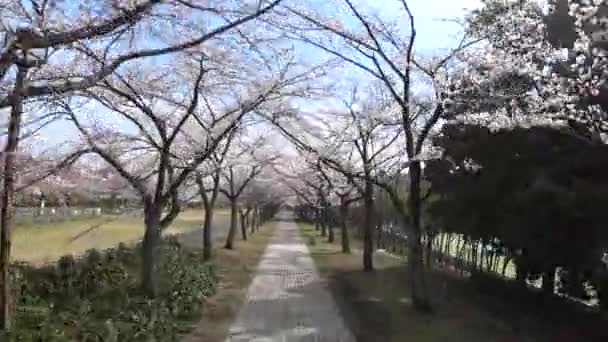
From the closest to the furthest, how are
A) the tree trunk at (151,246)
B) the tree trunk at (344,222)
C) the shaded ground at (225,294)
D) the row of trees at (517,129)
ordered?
the row of trees at (517,129) < the shaded ground at (225,294) < the tree trunk at (151,246) < the tree trunk at (344,222)

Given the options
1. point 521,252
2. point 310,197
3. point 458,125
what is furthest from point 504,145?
point 310,197

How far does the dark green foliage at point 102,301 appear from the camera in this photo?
8609 millimetres

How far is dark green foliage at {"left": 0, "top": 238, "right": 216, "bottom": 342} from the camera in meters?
8.61

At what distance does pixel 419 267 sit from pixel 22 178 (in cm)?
761

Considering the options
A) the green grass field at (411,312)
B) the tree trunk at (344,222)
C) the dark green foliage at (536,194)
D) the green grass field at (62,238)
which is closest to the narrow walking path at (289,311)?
the green grass field at (411,312)

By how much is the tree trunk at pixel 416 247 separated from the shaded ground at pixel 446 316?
271 millimetres

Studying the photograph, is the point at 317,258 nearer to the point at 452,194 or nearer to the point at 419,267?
the point at 452,194

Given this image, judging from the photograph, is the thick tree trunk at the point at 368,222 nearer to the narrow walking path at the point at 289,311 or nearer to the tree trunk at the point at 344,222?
the narrow walking path at the point at 289,311

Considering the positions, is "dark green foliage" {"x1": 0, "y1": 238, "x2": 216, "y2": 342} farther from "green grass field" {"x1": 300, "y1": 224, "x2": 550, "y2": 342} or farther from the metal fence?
the metal fence

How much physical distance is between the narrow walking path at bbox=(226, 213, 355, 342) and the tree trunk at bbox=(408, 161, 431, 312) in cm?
151

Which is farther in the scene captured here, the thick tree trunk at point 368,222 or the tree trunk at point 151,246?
the thick tree trunk at point 368,222

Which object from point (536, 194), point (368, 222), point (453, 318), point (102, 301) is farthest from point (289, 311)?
point (368, 222)

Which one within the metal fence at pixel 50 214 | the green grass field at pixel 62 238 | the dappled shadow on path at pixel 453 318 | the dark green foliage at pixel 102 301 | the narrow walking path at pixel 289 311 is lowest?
the narrow walking path at pixel 289 311

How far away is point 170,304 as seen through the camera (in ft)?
38.4
